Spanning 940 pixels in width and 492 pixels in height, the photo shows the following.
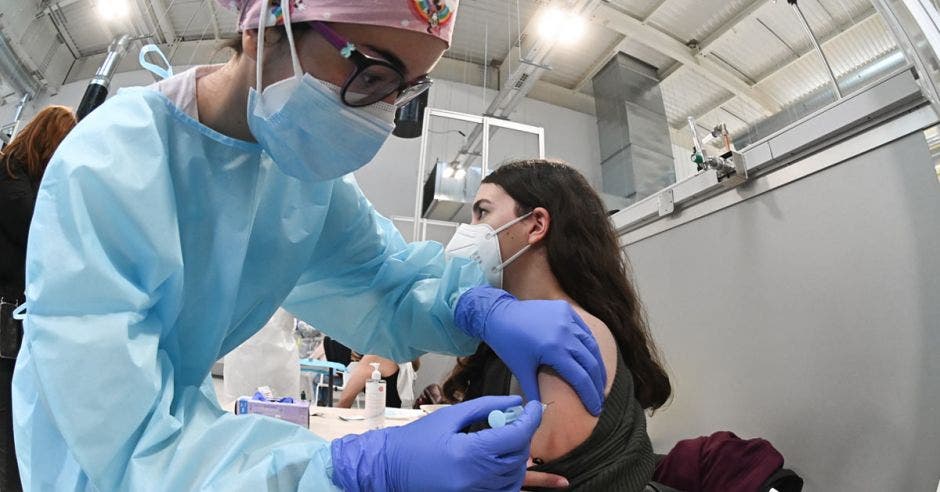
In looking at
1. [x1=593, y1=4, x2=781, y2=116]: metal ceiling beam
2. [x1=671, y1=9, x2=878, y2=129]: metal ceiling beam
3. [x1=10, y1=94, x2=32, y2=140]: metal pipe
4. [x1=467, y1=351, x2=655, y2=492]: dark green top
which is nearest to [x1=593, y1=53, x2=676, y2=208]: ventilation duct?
[x1=593, y1=4, x2=781, y2=116]: metal ceiling beam

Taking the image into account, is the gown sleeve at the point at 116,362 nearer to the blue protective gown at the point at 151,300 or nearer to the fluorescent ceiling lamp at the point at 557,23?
the blue protective gown at the point at 151,300

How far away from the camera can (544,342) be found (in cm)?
84

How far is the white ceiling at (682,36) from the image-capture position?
13.8 ft

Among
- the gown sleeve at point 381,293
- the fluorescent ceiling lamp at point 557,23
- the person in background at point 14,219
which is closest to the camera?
the gown sleeve at point 381,293

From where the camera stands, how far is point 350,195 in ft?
3.02

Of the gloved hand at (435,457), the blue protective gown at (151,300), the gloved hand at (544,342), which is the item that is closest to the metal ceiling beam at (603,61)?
the gloved hand at (544,342)

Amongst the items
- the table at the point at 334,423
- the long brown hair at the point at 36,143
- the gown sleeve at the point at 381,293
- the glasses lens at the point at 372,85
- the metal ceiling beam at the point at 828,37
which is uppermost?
the metal ceiling beam at the point at 828,37

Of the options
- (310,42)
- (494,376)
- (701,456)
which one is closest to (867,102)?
(701,456)

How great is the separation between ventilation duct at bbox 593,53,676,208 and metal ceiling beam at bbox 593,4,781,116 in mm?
527

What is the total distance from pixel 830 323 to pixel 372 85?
127cm

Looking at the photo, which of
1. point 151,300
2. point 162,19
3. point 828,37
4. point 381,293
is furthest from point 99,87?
point 828,37

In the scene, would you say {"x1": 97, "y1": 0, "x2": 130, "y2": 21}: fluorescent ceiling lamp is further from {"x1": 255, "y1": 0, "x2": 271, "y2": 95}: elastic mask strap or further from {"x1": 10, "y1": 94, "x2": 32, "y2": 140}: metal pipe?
{"x1": 255, "y1": 0, "x2": 271, "y2": 95}: elastic mask strap

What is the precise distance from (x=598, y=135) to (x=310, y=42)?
587 centimetres

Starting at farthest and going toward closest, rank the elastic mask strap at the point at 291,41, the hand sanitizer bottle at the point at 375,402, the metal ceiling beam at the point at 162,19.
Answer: the metal ceiling beam at the point at 162,19, the hand sanitizer bottle at the point at 375,402, the elastic mask strap at the point at 291,41
